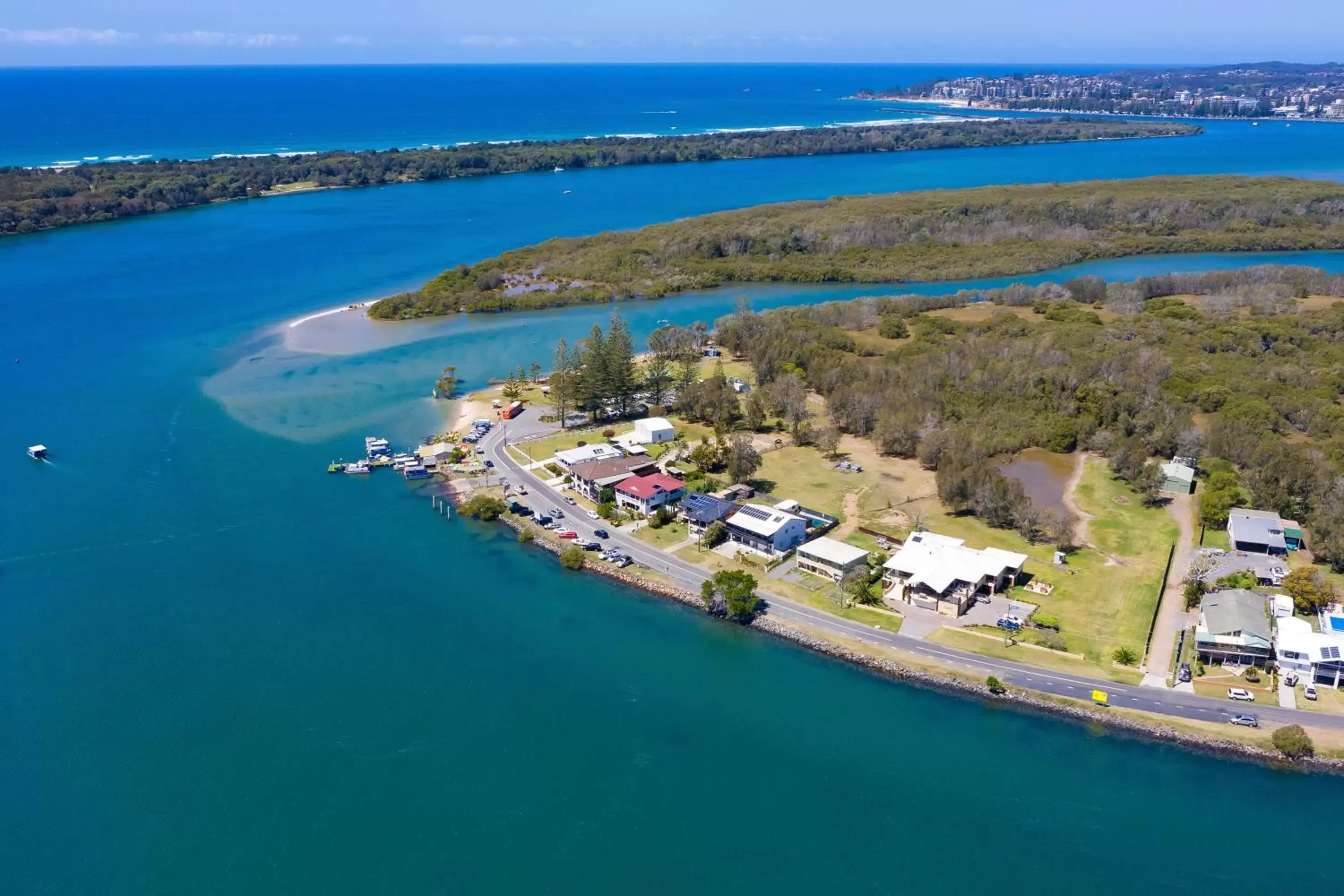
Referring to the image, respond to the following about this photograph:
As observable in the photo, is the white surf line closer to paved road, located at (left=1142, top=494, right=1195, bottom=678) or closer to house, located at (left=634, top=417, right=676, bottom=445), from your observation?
house, located at (left=634, top=417, right=676, bottom=445)

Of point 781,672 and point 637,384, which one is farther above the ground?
point 637,384

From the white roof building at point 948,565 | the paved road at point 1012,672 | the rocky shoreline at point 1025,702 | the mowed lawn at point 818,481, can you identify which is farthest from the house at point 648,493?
the white roof building at point 948,565

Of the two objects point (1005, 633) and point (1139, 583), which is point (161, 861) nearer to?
point (1005, 633)

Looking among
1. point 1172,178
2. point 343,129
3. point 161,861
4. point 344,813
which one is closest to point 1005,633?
point 344,813

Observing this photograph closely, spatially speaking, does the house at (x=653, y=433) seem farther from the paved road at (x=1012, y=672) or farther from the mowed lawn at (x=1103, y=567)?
the mowed lawn at (x=1103, y=567)

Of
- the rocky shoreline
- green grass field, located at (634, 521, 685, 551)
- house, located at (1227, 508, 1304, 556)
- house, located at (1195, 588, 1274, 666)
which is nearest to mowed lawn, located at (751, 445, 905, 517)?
green grass field, located at (634, 521, 685, 551)

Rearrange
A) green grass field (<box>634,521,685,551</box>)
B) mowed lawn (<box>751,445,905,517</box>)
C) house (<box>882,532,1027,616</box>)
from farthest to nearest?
mowed lawn (<box>751,445,905,517</box>) → green grass field (<box>634,521,685,551</box>) → house (<box>882,532,1027,616</box>)

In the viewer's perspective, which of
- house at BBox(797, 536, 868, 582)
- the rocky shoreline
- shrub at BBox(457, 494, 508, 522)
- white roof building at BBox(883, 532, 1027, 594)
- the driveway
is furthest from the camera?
shrub at BBox(457, 494, 508, 522)
